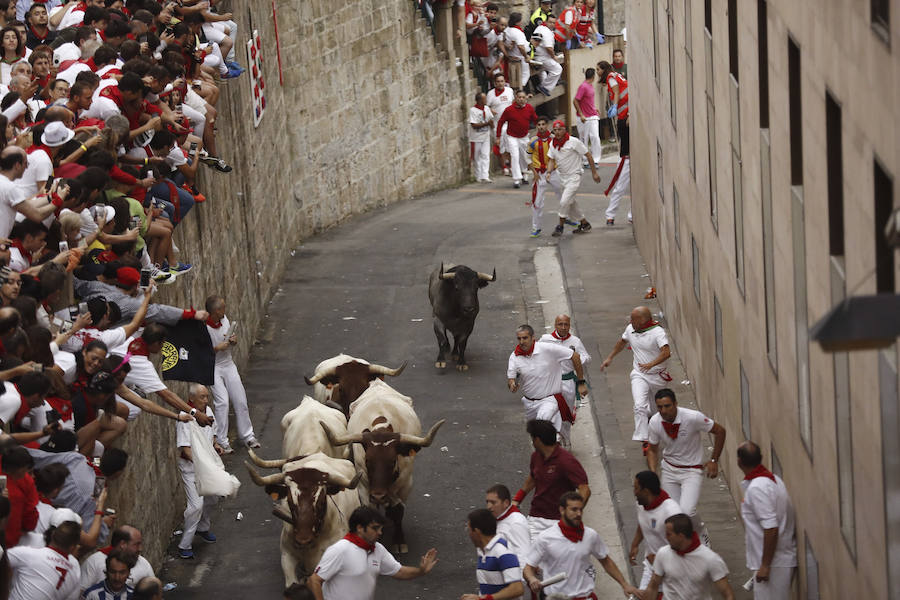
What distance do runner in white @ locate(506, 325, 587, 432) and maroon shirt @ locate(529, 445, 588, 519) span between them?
3064 mm

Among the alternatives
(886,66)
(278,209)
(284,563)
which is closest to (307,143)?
(278,209)

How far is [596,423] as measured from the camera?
1808 cm

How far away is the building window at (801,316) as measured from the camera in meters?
11.5

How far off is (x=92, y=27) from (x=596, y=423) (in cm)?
711

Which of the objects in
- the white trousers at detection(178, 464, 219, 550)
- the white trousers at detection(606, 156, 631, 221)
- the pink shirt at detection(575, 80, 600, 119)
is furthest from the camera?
the pink shirt at detection(575, 80, 600, 119)

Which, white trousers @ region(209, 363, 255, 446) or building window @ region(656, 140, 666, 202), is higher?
building window @ region(656, 140, 666, 202)

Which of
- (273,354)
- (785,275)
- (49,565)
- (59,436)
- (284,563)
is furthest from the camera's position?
(273,354)

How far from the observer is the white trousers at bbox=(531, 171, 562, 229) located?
25953 millimetres

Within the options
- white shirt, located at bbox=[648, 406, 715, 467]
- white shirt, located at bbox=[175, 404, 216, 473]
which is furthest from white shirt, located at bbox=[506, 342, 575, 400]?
white shirt, located at bbox=[175, 404, 216, 473]

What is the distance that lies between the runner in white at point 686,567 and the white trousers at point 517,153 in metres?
21.1

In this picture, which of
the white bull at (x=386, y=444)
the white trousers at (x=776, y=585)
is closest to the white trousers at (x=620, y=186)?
the white bull at (x=386, y=444)

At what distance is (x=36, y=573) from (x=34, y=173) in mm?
3934

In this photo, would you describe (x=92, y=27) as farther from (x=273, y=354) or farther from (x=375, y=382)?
(x=273, y=354)

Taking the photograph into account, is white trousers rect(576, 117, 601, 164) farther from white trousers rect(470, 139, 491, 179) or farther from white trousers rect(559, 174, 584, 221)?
white trousers rect(559, 174, 584, 221)
